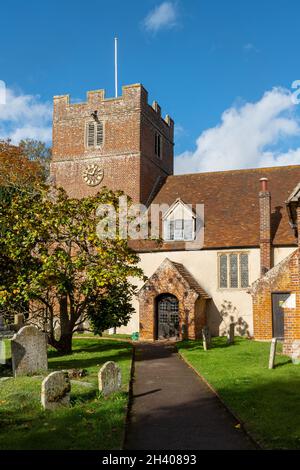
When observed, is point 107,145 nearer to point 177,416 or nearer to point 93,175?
point 93,175

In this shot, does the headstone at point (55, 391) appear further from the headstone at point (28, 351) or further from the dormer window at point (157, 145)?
the dormer window at point (157, 145)

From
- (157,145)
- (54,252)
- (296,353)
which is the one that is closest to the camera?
(296,353)

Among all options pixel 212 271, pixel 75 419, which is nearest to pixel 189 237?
Answer: pixel 212 271

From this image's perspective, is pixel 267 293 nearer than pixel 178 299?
Yes

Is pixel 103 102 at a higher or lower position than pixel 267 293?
higher

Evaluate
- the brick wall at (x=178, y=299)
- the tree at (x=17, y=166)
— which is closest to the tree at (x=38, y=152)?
the tree at (x=17, y=166)

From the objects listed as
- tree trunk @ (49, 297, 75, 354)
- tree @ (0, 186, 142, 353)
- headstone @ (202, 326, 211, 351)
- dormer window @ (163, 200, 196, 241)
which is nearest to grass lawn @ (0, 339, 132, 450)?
tree @ (0, 186, 142, 353)

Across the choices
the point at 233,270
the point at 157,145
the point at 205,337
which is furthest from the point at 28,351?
the point at 157,145

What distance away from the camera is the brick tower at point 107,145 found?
32.0 m

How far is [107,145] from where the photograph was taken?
32688 mm

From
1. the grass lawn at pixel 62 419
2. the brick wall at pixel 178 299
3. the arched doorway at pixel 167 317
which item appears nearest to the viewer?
the grass lawn at pixel 62 419

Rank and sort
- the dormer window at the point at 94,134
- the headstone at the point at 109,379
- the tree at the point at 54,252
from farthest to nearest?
the dormer window at the point at 94,134
the tree at the point at 54,252
the headstone at the point at 109,379

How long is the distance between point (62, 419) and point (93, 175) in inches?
964

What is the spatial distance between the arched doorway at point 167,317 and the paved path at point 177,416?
10.6 metres
